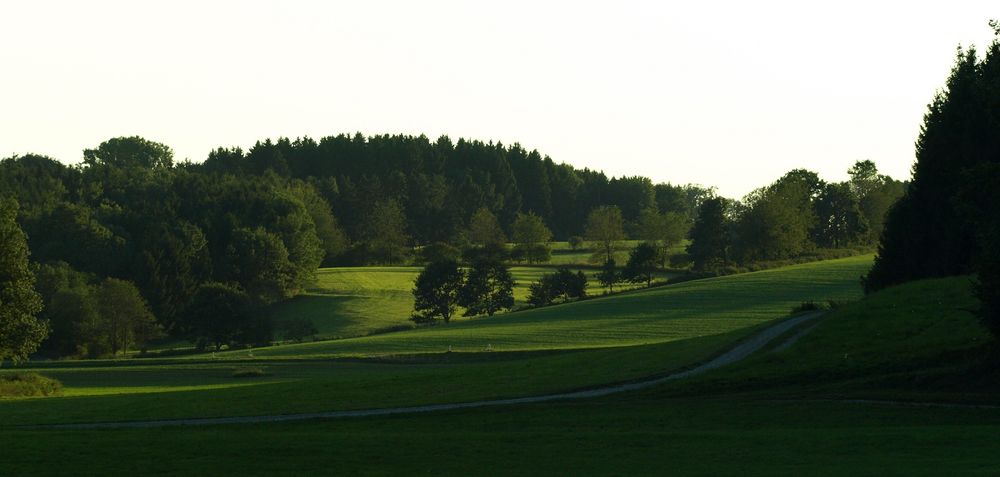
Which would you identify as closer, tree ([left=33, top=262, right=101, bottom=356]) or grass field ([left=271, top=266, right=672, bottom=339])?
tree ([left=33, top=262, right=101, bottom=356])

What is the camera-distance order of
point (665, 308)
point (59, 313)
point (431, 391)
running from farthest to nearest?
1. point (59, 313)
2. point (665, 308)
3. point (431, 391)

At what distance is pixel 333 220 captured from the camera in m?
193

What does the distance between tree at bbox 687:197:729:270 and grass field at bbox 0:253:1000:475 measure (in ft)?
271

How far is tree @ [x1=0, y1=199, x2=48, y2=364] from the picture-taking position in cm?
6538

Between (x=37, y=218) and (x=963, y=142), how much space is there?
405 ft

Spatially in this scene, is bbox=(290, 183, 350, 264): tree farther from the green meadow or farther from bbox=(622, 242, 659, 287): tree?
bbox=(622, 242, 659, 287): tree

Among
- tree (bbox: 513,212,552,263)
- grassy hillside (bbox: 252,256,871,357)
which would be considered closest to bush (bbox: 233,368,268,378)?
grassy hillside (bbox: 252,256,871,357)

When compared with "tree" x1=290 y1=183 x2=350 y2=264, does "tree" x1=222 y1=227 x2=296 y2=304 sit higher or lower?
lower

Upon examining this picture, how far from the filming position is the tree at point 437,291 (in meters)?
124

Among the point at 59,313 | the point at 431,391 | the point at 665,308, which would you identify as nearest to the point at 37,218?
the point at 59,313

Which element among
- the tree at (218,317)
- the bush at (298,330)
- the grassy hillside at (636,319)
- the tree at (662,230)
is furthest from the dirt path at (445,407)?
the tree at (662,230)

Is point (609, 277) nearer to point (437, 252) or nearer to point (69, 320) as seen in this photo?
point (437, 252)

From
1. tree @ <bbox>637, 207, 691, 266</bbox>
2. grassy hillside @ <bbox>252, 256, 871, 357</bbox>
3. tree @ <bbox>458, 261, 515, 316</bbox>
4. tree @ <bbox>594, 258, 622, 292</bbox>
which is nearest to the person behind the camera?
grassy hillside @ <bbox>252, 256, 871, 357</bbox>

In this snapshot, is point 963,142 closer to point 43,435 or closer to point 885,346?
point 885,346
